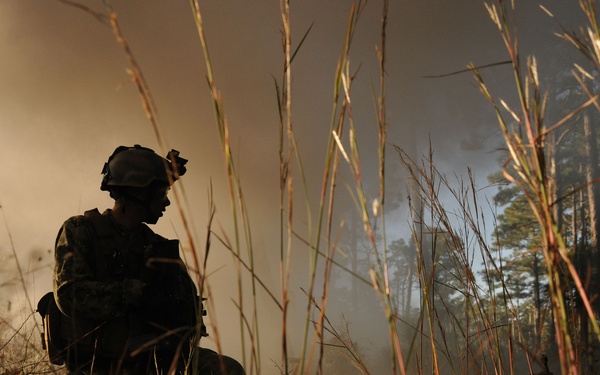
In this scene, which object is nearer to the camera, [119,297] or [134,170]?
[119,297]

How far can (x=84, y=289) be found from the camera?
267 cm

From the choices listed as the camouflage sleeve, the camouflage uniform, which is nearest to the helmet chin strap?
the camouflage uniform

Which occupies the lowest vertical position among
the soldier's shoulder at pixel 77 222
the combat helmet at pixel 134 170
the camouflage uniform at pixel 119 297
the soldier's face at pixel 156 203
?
the camouflage uniform at pixel 119 297

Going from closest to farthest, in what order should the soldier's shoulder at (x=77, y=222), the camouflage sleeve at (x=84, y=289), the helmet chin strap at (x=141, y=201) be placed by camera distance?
the camouflage sleeve at (x=84, y=289), the soldier's shoulder at (x=77, y=222), the helmet chin strap at (x=141, y=201)

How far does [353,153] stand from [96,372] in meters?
2.40

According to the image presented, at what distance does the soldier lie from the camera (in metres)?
2.70

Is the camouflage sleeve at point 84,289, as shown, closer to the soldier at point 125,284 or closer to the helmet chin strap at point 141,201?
the soldier at point 125,284

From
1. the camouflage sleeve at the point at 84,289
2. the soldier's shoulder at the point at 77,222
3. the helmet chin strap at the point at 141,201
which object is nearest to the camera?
the camouflage sleeve at the point at 84,289

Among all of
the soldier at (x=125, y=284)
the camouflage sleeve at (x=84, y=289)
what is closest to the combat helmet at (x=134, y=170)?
the soldier at (x=125, y=284)

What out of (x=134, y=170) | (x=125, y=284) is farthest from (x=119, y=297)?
(x=134, y=170)

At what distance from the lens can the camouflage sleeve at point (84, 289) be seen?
105 inches

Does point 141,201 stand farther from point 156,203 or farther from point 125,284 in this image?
point 125,284

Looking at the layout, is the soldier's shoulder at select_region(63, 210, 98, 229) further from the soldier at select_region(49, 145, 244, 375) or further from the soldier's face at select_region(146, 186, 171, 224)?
the soldier's face at select_region(146, 186, 171, 224)

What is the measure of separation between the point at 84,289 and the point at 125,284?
18cm
